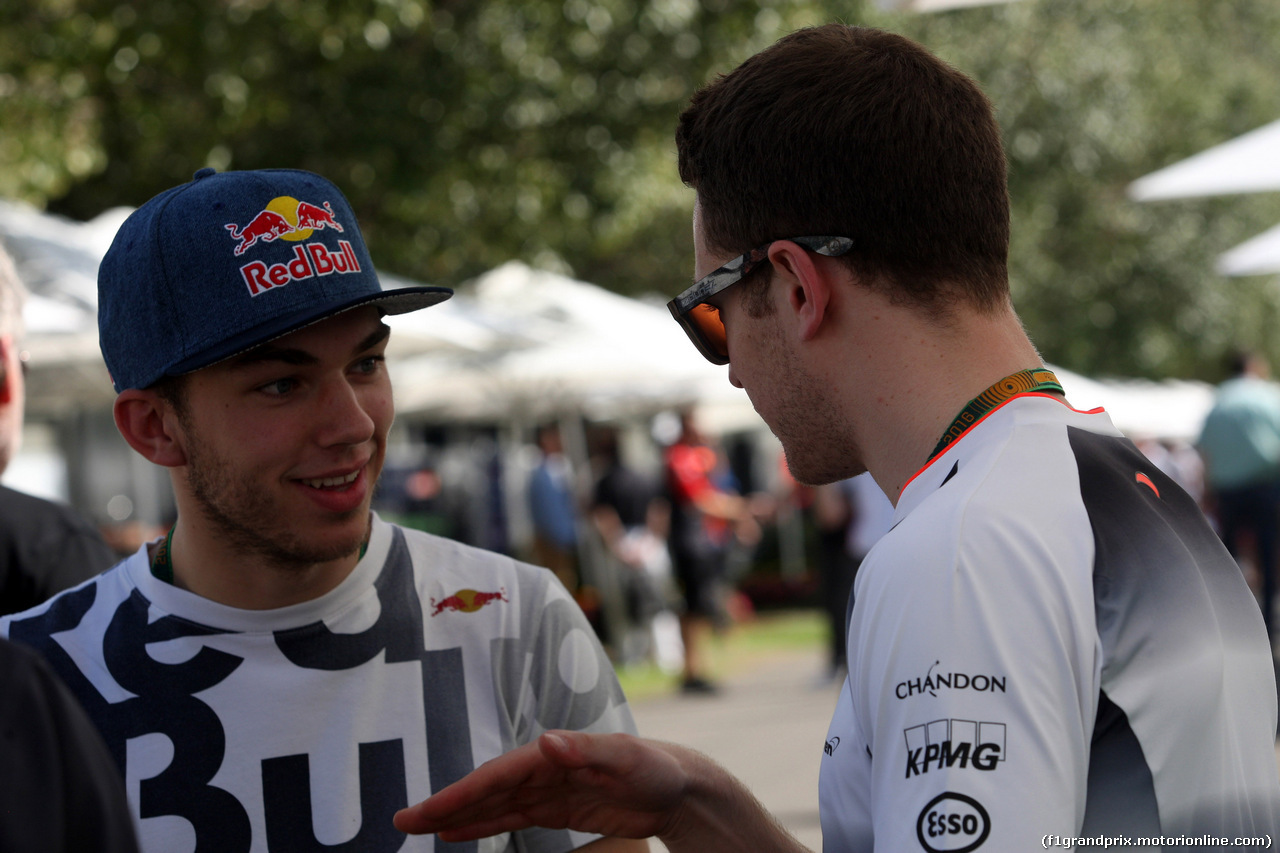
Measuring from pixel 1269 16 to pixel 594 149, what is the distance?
27.1m

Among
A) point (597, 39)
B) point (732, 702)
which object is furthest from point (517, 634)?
point (597, 39)

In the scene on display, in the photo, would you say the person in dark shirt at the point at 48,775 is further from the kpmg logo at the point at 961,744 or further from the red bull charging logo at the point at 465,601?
the red bull charging logo at the point at 465,601

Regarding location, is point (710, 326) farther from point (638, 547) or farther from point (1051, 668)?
point (638, 547)

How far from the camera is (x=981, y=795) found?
1267 millimetres

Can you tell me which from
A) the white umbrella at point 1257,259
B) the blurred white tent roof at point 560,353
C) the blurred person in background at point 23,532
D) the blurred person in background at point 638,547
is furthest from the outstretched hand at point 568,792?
the blurred person in background at point 638,547

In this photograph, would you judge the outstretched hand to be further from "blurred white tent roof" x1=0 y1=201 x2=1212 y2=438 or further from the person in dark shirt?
"blurred white tent roof" x1=0 y1=201 x2=1212 y2=438

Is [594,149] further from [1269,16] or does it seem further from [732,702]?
[1269,16]

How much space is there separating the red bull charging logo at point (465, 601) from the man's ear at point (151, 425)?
1.53ft

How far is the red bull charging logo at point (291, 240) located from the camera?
6.55ft

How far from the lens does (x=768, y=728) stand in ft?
29.3

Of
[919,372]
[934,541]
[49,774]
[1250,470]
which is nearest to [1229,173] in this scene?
[1250,470]

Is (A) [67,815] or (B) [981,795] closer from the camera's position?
(A) [67,815]

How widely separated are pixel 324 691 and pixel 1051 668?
1.14 metres

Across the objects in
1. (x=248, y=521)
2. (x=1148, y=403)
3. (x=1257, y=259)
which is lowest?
(x=248, y=521)
